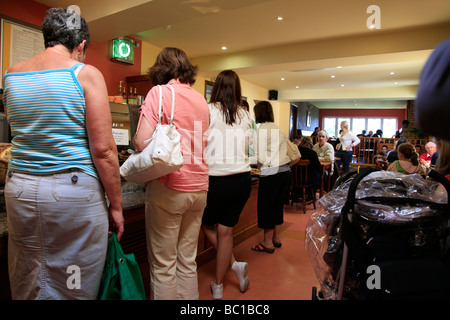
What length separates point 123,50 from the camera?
18.5 feet

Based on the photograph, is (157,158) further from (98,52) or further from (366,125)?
(366,125)

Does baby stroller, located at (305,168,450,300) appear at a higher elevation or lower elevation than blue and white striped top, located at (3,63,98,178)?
lower

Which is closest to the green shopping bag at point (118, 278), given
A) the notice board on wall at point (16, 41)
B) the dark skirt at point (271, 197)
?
the dark skirt at point (271, 197)

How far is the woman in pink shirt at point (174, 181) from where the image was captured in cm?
149

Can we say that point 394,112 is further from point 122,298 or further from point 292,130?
point 122,298

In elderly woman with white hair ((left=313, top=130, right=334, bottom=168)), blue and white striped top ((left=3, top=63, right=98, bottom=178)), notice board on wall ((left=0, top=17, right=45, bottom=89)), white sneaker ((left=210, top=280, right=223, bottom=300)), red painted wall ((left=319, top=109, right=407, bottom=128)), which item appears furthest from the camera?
red painted wall ((left=319, top=109, right=407, bottom=128))

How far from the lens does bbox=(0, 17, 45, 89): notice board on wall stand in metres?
3.93

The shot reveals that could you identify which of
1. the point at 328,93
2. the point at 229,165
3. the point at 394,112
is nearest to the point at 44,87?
the point at 229,165

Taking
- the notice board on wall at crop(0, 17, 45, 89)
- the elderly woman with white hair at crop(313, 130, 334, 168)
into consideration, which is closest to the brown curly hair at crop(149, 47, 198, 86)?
the notice board on wall at crop(0, 17, 45, 89)

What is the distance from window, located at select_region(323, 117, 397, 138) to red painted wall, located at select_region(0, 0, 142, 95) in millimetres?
14789

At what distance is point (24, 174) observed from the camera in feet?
3.49

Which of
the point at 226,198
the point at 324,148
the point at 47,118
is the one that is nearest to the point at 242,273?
the point at 226,198

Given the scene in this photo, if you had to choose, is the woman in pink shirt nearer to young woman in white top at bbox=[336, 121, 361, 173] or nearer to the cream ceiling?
the cream ceiling
